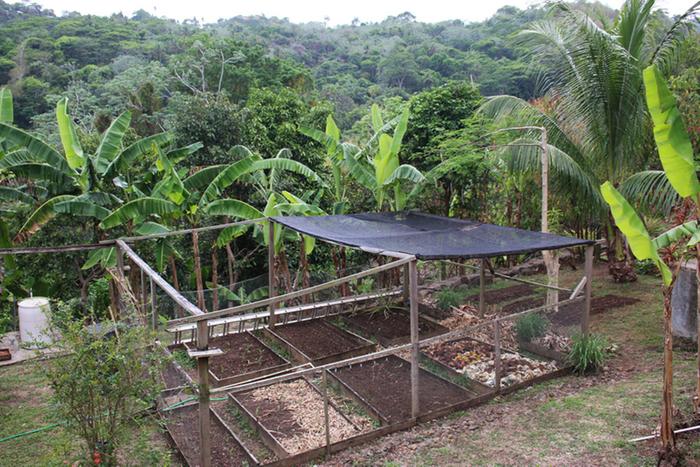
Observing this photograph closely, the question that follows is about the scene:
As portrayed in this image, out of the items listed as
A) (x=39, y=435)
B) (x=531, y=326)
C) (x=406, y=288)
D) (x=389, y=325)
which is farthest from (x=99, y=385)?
(x=406, y=288)

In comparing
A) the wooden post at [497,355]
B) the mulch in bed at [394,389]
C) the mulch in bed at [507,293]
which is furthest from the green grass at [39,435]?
the mulch in bed at [507,293]

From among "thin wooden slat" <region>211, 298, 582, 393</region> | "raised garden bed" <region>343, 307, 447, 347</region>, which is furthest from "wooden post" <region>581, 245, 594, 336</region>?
"raised garden bed" <region>343, 307, 447, 347</region>

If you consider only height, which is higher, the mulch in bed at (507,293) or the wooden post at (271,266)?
the wooden post at (271,266)

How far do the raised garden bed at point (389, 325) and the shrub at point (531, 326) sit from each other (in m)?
1.65

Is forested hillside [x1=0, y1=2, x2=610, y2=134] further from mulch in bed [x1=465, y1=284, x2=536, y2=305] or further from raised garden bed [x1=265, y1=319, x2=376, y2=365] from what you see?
raised garden bed [x1=265, y1=319, x2=376, y2=365]

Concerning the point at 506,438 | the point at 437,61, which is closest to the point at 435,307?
the point at 506,438

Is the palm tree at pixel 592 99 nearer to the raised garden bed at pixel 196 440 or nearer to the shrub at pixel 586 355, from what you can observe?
the shrub at pixel 586 355

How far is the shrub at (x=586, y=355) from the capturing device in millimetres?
6457

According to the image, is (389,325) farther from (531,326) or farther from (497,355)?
(497,355)

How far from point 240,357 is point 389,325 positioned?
241 centimetres

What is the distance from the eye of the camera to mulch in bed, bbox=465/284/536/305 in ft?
27.4

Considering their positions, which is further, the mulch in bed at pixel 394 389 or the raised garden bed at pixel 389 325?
the raised garden bed at pixel 389 325

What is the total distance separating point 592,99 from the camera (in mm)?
8500

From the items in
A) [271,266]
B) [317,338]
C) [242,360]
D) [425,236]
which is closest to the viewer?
[425,236]
